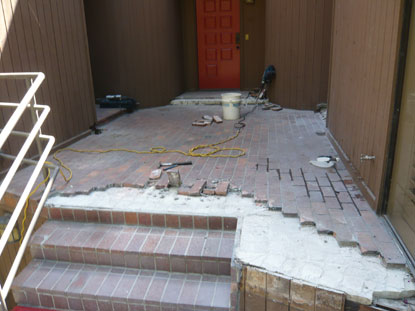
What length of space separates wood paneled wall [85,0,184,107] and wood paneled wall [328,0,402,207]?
3540mm

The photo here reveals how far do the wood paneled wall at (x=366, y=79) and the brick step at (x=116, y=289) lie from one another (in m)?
1.29

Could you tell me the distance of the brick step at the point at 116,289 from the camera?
2.12 meters

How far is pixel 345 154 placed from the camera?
3.29m

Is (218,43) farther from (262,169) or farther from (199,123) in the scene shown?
(262,169)

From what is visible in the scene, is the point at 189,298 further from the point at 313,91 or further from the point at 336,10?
the point at 313,91

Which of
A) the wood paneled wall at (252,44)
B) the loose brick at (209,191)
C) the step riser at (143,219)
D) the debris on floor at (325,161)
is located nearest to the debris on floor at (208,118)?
the debris on floor at (325,161)

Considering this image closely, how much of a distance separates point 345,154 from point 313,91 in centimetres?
271

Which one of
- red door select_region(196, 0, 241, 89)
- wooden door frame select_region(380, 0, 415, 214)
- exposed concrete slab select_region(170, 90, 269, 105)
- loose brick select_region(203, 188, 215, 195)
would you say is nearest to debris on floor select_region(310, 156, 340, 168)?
wooden door frame select_region(380, 0, 415, 214)

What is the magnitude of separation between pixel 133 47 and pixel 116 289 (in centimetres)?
493

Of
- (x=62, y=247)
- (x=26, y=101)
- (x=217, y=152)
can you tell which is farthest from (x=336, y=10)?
(x=62, y=247)

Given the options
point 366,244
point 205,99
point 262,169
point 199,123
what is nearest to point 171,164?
point 262,169

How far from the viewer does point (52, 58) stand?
4.04 m

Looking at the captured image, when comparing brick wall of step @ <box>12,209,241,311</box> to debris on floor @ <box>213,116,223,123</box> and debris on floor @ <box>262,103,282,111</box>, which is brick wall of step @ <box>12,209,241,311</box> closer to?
debris on floor @ <box>213,116,223,123</box>

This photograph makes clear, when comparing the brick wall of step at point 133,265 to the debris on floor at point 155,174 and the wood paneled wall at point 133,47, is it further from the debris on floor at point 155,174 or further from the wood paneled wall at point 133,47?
the wood paneled wall at point 133,47
